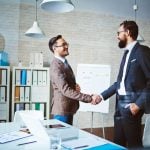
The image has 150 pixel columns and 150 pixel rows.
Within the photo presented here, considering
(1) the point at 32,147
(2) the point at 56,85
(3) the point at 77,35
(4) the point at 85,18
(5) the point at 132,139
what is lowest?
(5) the point at 132,139

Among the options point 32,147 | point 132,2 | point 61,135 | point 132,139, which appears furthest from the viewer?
point 132,2

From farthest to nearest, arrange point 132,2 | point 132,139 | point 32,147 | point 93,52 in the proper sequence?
point 93,52, point 132,2, point 132,139, point 32,147

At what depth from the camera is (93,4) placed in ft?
12.9

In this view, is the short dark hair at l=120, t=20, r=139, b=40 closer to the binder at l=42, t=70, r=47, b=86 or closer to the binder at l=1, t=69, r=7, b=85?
the binder at l=42, t=70, r=47, b=86

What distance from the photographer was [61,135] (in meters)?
1.99

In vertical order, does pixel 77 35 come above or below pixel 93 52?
above

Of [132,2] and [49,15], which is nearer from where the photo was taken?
[132,2]

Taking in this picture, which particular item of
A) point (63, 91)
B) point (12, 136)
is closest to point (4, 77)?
point (63, 91)

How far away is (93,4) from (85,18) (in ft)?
0.78

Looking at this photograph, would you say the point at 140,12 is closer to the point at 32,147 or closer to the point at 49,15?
the point at 49,15

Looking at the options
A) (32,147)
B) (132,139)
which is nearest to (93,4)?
(132,139)

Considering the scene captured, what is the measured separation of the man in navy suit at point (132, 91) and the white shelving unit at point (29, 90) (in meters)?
1.24

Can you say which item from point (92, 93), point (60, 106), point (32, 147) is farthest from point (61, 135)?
point (92, 93)

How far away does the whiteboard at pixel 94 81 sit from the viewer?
392cm
